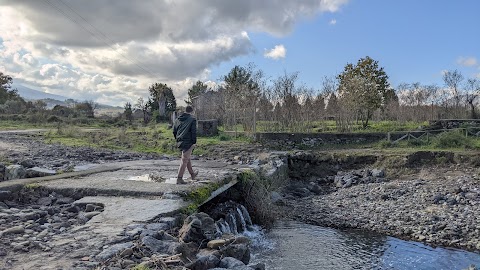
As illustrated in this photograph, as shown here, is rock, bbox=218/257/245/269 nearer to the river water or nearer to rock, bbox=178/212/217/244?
rock, bbox=178/212/217/244

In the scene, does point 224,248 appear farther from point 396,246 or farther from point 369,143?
point 369,143

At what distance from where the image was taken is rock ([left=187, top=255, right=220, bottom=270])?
15.8 feet

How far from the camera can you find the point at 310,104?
2588cm

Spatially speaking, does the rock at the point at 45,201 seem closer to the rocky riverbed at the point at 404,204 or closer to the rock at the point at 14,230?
the rock at the point at 14,230

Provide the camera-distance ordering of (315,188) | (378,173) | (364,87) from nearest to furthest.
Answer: (315,188), (378,173), (364,87)

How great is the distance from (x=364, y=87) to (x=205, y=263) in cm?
Answer: 2643

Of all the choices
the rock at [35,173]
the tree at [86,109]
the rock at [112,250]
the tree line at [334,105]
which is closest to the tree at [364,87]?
the tree line at [334,105]

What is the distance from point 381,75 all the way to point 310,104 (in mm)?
10474

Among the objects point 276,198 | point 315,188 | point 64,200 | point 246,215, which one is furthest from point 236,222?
point 315,188

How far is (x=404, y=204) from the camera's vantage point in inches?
506

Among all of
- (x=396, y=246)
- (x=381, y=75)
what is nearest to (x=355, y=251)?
(x=396, y=246)

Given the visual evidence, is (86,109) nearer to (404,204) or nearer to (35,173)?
(35,173)

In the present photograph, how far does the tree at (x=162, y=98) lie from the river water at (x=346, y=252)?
128 feet

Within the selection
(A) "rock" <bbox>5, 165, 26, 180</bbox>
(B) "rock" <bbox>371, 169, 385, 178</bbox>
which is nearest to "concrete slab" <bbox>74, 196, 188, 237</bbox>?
(A) "rock" <bbox>5, 165, 26, 180</bbox>
